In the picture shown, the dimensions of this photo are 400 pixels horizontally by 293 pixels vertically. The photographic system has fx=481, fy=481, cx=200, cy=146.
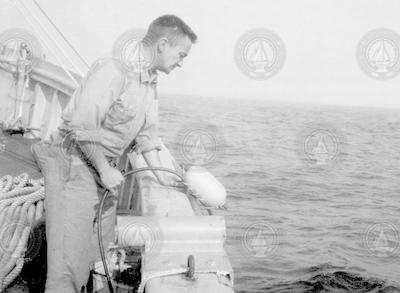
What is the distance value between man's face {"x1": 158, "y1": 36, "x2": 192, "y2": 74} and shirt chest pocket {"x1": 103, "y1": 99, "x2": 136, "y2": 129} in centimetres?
31

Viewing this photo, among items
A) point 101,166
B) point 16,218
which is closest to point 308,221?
point 16,218

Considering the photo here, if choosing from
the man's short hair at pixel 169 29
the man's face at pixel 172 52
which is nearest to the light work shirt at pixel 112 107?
the man's face at pixel 172 52

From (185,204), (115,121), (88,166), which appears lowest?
(185,204)

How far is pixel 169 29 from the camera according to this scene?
2713mm

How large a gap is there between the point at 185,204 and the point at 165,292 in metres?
1.02

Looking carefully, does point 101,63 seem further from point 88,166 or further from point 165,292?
point 165,292

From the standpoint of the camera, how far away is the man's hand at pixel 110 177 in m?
2.56

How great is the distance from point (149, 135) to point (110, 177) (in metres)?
0.71

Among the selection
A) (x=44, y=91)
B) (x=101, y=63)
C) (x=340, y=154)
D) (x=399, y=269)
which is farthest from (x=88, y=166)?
(x=340, y=154)

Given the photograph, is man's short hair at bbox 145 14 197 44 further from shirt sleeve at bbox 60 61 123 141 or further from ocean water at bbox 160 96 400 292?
ocean water at bbox 160 96 400 292

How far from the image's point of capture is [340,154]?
19922 mm

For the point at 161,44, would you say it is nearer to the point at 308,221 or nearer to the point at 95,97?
the point at 95,97

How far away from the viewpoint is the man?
2551 mm

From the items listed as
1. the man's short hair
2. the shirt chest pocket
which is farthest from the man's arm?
the man's short hair
